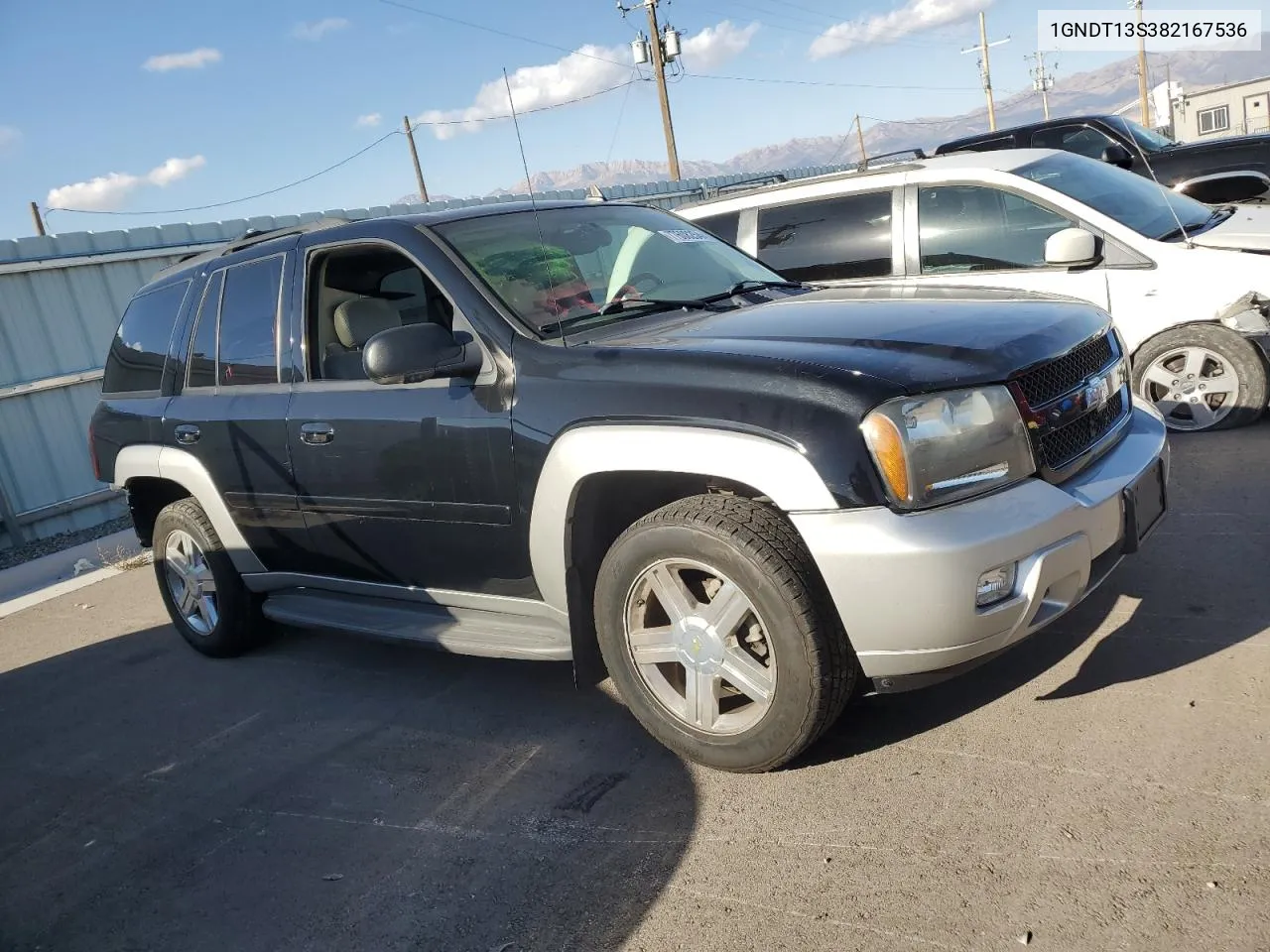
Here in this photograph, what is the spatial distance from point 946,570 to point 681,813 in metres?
1.06

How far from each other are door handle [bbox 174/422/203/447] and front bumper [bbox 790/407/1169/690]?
3095 millimetres

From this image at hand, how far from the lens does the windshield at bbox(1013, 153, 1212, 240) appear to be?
20.2 ft

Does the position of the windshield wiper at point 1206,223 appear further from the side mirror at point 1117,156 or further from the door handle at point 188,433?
the door handle at point 188,433

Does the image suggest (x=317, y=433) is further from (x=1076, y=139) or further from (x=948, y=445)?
(x=1076, y=139)

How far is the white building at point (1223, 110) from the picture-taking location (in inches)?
1480

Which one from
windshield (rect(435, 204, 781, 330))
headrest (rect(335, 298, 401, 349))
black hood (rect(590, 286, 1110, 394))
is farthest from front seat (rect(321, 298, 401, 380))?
black hood (rect(590, 286, 1110, 394))

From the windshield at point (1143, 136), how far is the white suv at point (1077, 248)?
4158 millimetres

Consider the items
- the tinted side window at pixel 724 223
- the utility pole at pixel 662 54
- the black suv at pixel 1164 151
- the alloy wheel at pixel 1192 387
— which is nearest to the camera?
the alloy wheel at pixel 1192 387

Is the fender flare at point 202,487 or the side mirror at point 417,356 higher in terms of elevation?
the side mirror at point 417,356

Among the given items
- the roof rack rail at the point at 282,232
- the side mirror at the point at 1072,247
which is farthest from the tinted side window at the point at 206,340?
the side mirror at the point at 1072,247

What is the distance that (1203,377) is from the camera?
5.94 meters

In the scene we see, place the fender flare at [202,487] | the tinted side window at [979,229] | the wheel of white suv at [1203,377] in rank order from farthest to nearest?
the tinted side window at [979,229], the wheel of white suv at [1203,377], the fender flare at [202,487]

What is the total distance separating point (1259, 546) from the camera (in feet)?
14.0

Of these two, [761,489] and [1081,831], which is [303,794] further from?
[1081,831]
